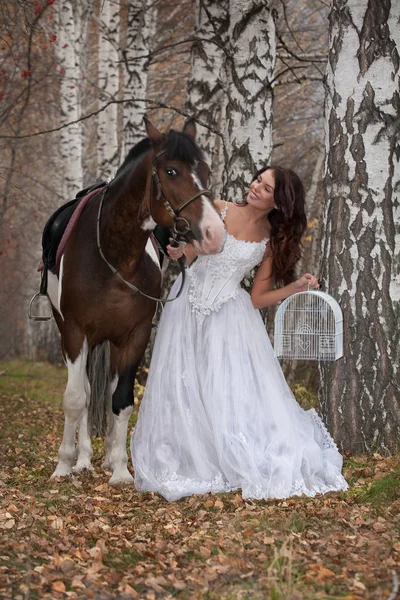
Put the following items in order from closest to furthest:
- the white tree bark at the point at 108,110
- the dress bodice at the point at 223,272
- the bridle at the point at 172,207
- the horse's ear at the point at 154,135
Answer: the bridle at the point at 172,207, the horse's ear at the point at 154,135, the dress bodice at the point at 223,272, the white tree bark at the point at 108,110

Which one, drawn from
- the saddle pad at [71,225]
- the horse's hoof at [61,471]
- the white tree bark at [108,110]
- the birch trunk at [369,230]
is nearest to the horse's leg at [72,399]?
the horse's hoof at [61,471]

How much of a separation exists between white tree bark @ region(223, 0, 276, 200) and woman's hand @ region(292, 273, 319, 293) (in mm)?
1503

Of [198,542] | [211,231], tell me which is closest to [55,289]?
[211,231]

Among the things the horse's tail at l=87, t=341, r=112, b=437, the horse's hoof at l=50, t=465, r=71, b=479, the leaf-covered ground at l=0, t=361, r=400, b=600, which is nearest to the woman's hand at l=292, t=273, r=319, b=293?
the leaf-covered ground at l=0, t=361, r=400, b=600

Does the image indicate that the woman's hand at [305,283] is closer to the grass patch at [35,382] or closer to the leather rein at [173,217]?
the leather rein at [173,217]

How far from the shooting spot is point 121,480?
5766 millimetres

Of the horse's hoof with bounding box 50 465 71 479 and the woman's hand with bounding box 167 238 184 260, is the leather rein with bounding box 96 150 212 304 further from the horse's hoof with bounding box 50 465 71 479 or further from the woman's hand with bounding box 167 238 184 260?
the horse's hoof with bounding box 50 465 71 479

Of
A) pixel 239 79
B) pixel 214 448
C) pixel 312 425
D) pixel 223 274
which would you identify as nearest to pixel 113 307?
pixel 223 274

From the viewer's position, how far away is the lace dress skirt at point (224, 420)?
204 inches

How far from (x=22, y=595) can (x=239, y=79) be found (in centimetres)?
481

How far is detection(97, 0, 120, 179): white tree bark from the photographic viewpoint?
13.4 meters

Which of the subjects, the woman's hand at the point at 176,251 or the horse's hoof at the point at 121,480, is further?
the horse's hoof at the point at 121,480

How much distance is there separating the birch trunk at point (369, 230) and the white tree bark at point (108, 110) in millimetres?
7727

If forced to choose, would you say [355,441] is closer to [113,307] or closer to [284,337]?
[284,337]
